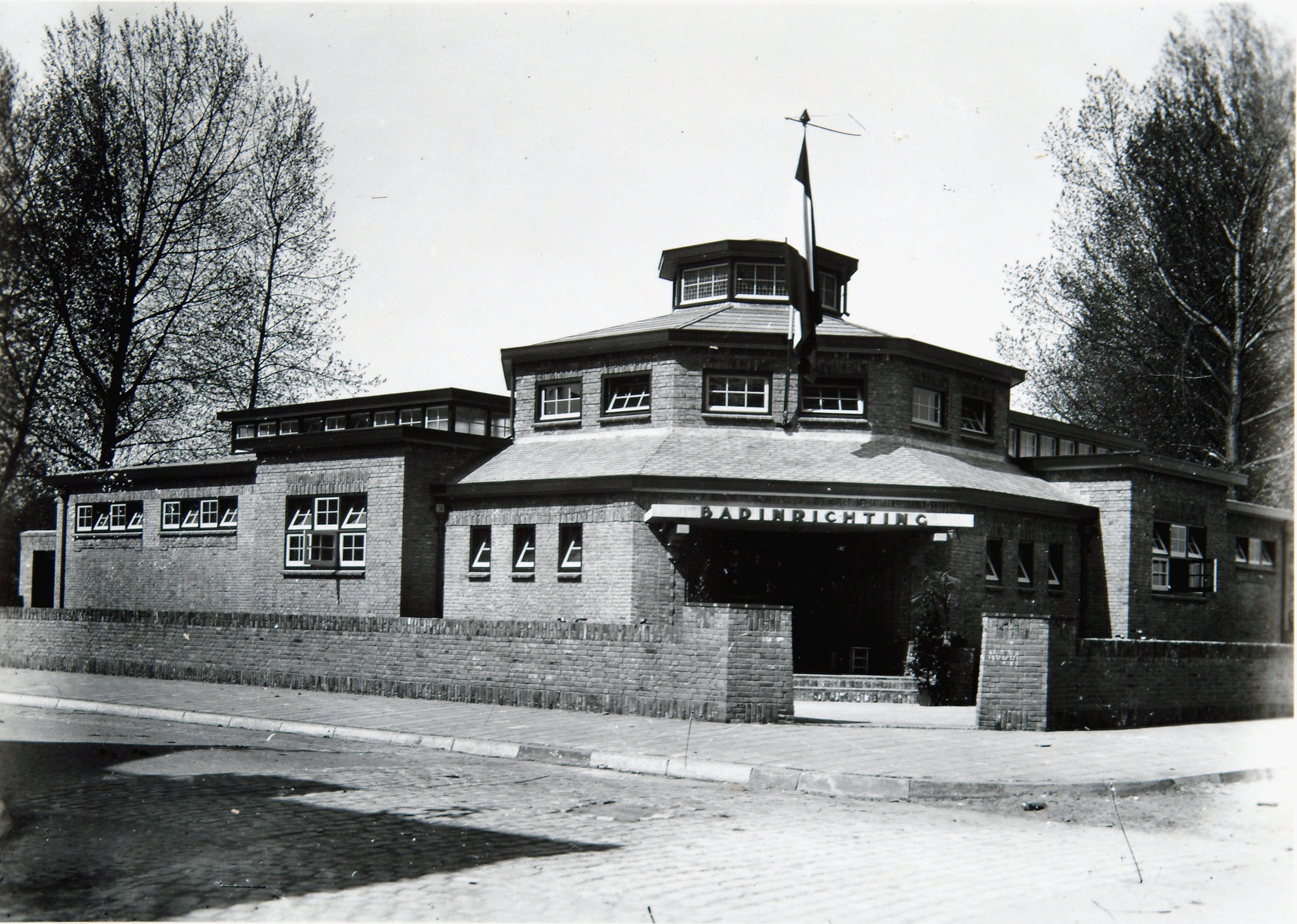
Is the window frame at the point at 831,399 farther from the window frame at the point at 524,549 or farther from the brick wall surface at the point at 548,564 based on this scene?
the window frame at the point at 524,549

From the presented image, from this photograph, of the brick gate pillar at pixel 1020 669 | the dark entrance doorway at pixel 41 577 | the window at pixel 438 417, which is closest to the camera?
the brick gate pillar at pixel 1020 669

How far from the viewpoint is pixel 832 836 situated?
8.02 meters

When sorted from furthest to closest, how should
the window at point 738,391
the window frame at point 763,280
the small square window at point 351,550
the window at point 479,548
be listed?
the window frame at point 763,280 → the small square window at point 351,550 → the window at point 738,391 → the window at point 479,548

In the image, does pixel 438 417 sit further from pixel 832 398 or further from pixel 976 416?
pixel 976 416

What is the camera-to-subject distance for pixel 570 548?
75.7 feet

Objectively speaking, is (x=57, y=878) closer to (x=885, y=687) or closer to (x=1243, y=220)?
(x=885, y=687)

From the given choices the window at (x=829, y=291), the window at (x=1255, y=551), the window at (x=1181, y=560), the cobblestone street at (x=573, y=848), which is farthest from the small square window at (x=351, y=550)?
the window at (x=1255, y=551)

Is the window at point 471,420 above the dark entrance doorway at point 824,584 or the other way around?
above

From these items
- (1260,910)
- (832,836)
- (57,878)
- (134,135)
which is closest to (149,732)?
(57,878)

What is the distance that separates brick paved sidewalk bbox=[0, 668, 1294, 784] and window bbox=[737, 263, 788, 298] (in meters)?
15.1

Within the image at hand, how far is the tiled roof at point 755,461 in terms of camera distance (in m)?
22.1

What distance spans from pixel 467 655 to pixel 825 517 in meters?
7.51

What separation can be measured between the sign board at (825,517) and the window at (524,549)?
3.73 meters

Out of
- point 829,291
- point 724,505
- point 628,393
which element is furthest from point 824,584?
point 829,291
